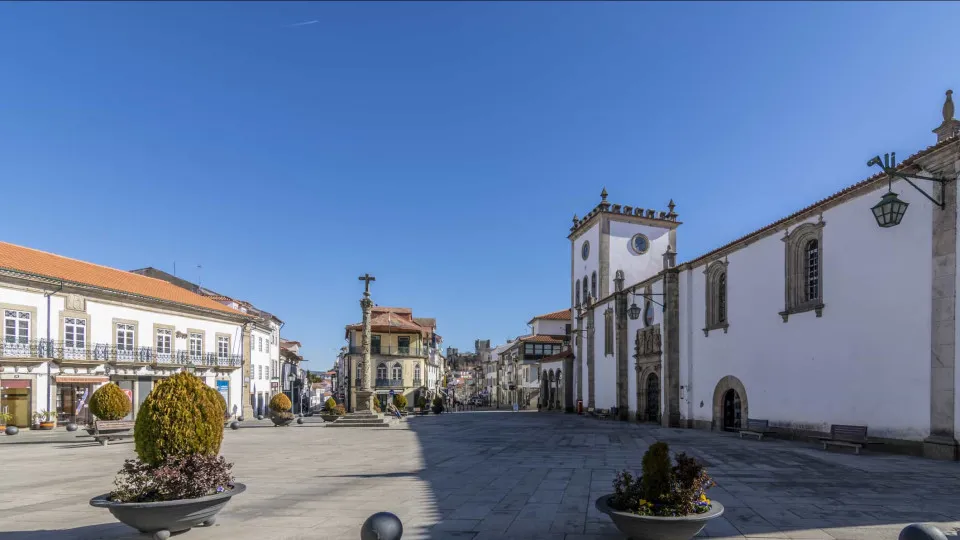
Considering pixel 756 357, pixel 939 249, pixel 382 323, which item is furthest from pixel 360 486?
pixel 382 323

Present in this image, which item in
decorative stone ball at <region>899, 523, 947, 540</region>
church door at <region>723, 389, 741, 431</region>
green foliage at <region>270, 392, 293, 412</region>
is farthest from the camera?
green foliage at <region>270, 392, 293, 412</region>

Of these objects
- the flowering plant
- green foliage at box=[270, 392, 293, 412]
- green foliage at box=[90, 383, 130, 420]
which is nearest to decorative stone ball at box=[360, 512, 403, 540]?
the flowering plant

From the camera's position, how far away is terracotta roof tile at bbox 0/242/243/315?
3073 cm

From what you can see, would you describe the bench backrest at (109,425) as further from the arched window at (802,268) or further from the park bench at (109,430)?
the arched window at (802,268)

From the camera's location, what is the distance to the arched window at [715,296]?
26.5m

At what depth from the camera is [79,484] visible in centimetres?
1186

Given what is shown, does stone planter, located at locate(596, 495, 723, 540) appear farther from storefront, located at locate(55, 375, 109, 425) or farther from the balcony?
the balcony

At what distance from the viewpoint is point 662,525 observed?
6363mm

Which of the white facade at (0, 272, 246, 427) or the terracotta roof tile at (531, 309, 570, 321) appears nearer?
the white facade at (0, 272, 246, 427)

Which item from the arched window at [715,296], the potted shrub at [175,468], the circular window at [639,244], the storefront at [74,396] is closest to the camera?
the potted shrub at [175,468]

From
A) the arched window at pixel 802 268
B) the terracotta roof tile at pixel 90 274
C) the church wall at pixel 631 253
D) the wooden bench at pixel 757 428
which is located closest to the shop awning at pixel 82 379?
the terracotta roof tile at pixel 90 274

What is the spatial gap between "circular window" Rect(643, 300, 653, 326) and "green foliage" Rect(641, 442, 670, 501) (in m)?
28.3

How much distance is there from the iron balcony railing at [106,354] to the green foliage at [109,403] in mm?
9773

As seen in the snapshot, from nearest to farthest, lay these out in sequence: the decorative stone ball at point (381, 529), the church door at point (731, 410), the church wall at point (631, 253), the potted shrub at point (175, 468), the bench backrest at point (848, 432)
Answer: the decorative stone ball at point (381, 529) < the potted shrub at point (175, 468) < the bench backrest at point (848, 432) < the church door at point (731, 410) < the church wall at point (631, 253)
